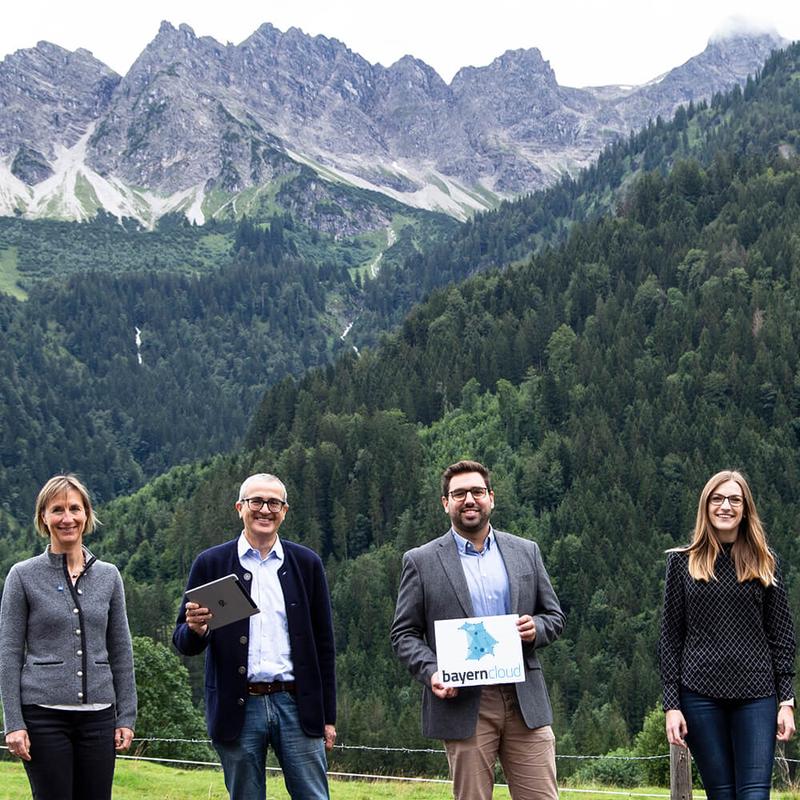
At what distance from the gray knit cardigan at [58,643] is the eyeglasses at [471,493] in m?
3.10

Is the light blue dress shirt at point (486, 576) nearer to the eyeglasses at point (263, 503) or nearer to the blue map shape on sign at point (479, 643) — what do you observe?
the blue map shape on sign at point (479, 643)

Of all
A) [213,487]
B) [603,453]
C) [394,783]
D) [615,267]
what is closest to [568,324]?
[615,267]

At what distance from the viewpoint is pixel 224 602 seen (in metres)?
11.1

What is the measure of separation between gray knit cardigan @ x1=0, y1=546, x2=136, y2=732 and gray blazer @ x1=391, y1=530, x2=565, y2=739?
2463mm

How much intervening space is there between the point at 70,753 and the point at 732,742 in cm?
555

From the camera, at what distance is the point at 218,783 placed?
89.3 ft

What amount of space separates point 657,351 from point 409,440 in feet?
112

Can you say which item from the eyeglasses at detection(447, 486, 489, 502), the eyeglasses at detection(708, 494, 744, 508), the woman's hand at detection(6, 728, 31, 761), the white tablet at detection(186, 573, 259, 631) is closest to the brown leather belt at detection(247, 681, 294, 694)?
the white tablet at detection(186, 573, 259, 631)

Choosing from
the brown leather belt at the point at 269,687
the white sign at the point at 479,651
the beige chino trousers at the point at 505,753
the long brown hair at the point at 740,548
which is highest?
the long brown hair at the point at 740,548

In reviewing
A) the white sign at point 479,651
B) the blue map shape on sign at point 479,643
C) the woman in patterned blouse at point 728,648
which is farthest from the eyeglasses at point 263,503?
the woman in patterned blouse at point 728,648

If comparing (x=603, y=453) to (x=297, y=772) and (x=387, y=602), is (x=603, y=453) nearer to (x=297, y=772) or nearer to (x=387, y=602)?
(x=387, y=602)

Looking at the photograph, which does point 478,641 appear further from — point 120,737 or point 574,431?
point 574,431

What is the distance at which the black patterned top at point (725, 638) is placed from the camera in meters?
10.9

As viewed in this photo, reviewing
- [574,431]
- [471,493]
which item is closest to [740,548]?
[471,493]
